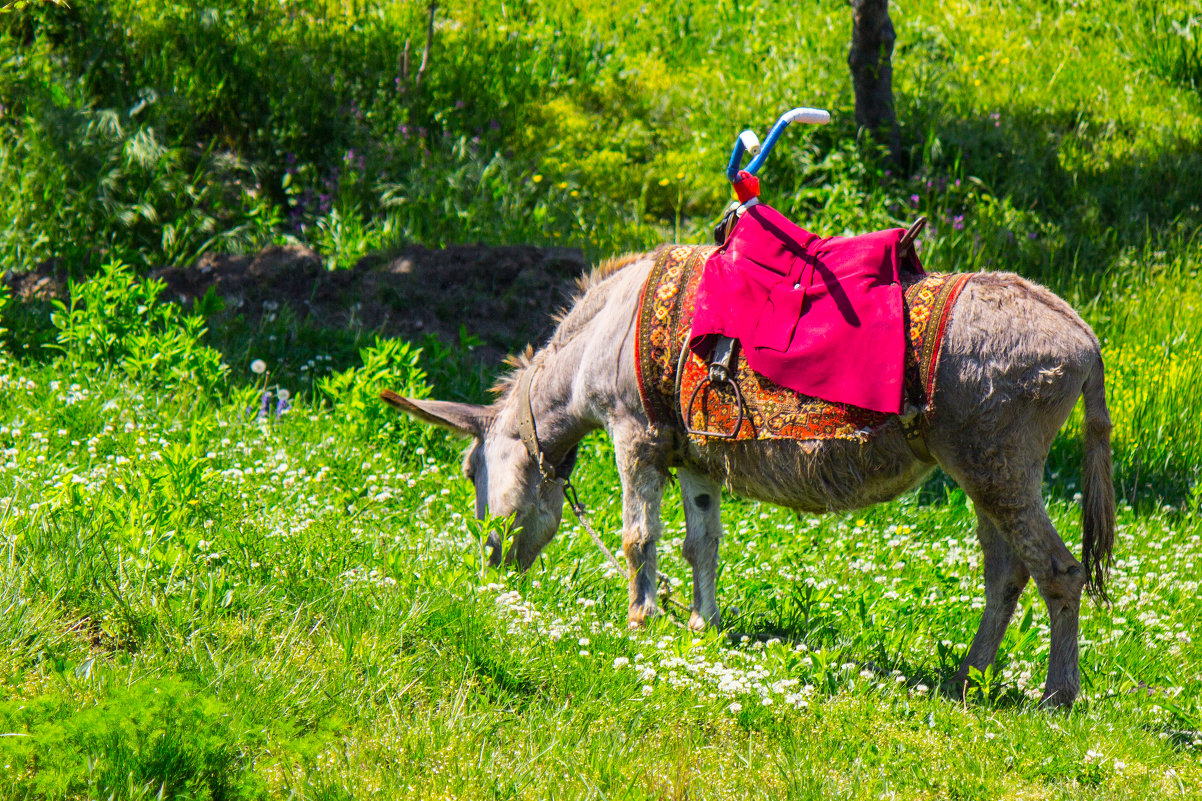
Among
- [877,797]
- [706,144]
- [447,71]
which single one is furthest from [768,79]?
[877,797]

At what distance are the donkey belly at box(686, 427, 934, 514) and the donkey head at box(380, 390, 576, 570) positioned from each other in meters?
0.97

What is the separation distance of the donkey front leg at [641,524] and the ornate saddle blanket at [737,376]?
23cm

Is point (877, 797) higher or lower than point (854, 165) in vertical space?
lower

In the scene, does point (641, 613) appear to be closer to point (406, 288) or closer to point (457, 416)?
Answer: point (457, 416)

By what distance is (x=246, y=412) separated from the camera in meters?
6.93

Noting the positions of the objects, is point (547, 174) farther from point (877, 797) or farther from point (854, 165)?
point (877, 797)

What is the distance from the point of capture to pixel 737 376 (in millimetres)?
4328

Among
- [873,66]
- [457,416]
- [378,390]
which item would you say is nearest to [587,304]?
[457,416]

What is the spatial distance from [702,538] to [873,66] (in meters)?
5.89

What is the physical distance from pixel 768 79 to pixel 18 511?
27.2 ft

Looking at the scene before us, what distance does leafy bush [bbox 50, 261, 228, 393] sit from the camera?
281 inches

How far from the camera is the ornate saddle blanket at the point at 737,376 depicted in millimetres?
3988

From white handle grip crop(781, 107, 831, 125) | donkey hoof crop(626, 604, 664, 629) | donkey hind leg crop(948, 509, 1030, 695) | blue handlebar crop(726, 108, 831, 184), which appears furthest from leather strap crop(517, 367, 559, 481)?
donkey hind leg crop(948, 509, 1030, 695)

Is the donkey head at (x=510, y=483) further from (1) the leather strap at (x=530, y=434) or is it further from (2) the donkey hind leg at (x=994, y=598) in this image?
(2) the donkey hind leg at (x=994, y=598)
